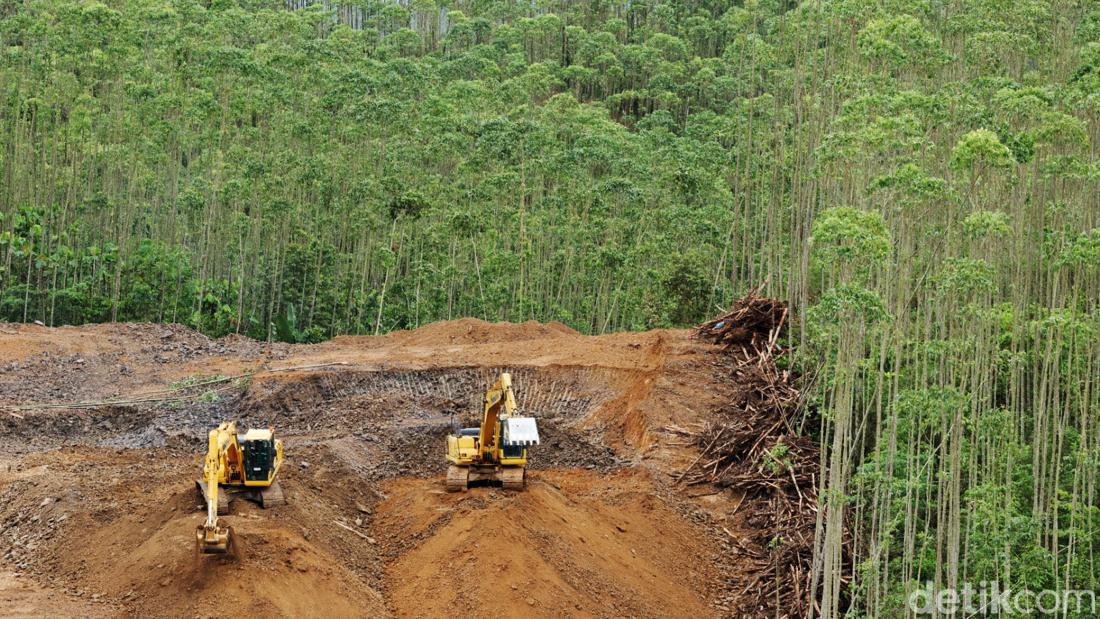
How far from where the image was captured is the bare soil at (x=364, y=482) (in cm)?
1880

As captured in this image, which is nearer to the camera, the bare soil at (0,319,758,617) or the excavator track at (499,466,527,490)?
the bare soil at (0,319,758,617)

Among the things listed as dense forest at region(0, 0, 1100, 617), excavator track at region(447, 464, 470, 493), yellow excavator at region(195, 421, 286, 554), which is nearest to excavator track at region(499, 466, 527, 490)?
excavator track at region(447, 464, 470, 493)

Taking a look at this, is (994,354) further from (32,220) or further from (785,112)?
(32,220)

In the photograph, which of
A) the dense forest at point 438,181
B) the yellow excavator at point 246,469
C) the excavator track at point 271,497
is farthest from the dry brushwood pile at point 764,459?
the yellow excavator at point 246,469

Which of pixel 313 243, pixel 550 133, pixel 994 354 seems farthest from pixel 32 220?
pixel 994 354

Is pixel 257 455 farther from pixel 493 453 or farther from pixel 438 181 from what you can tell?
pixel 438 181

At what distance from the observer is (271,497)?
67.3ft

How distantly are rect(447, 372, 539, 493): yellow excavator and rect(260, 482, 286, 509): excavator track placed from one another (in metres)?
3.09

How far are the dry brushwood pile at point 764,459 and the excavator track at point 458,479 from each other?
4449 mm

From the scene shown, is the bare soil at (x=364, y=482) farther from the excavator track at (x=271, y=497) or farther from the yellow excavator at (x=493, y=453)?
the yellow excavator at (x=493, y=453)

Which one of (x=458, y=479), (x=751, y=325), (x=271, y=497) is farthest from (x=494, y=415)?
(x=751, y=325)

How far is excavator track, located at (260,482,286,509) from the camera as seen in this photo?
2045 cm

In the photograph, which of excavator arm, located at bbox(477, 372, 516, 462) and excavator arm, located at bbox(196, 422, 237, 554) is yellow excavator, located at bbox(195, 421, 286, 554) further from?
excavator arm, located at bbox(477, 372, 516, 462)

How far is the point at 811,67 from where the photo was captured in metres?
29.6
